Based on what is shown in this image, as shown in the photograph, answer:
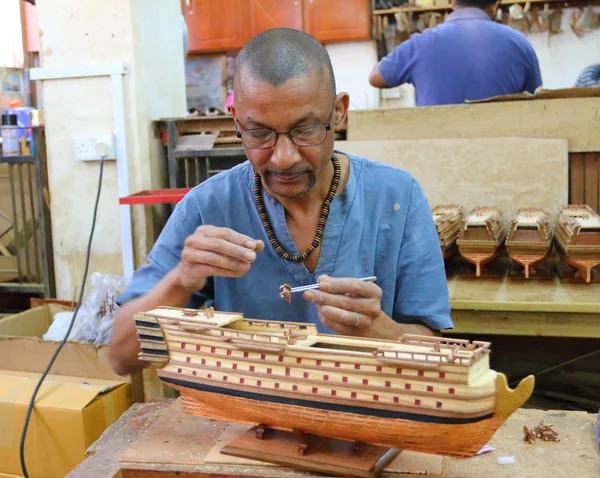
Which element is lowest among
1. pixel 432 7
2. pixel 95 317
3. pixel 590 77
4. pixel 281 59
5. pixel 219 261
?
pixel 95 317

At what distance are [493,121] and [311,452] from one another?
2315 mm

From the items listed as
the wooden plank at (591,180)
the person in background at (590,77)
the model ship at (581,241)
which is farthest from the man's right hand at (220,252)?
the person in background at (590,77)

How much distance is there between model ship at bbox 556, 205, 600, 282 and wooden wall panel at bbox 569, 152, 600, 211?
46 cm

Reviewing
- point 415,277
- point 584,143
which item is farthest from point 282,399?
point 584,143

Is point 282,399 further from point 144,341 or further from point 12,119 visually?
point 12,119

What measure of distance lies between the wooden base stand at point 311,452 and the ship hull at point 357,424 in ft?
0.10

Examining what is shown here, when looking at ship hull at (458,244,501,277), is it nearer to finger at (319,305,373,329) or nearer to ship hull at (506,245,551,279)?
ship hull at (506,245,551,279)

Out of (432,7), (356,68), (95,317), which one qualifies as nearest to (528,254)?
(95,317)

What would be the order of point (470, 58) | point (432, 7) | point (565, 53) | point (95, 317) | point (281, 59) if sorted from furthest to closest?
point (565, 53) < point (432, 7) < point (470, 58) < point (95, 317) < point (281, 59)

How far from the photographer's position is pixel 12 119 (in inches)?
156

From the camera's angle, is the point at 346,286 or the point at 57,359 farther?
the point at 57,359

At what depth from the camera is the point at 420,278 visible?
5.76 ft

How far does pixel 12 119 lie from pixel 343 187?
2.99 metres

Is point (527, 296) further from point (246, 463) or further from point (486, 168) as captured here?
point (246, 463)
